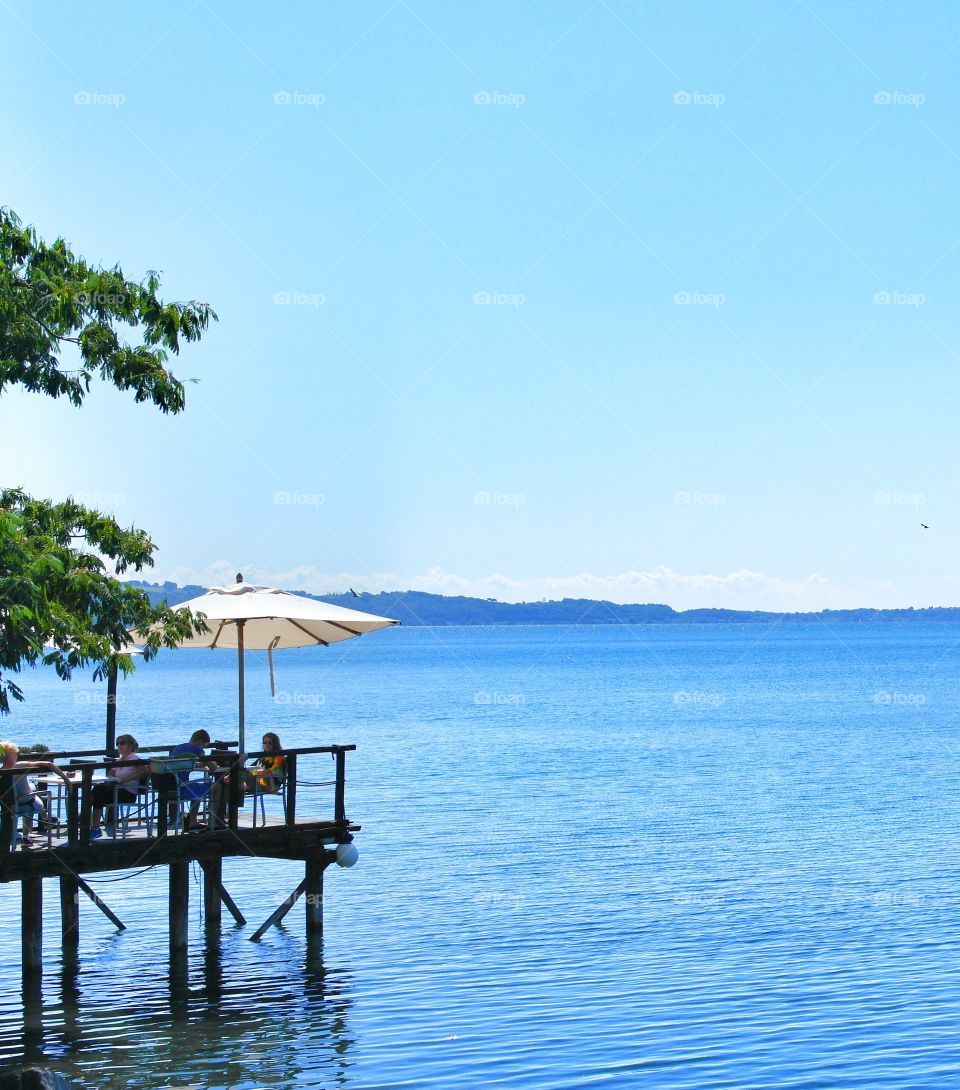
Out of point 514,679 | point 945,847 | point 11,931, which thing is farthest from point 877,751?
point 514,679

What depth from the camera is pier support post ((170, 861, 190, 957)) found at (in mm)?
18953

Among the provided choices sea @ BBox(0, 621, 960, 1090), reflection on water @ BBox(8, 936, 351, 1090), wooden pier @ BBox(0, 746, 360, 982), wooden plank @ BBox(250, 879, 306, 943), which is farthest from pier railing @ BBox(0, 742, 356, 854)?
reflection on water @ BBox(8, 936, 351, 1090)

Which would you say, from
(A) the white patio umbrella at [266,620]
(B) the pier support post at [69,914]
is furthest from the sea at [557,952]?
(A) the white patio umbrella at [266,620]

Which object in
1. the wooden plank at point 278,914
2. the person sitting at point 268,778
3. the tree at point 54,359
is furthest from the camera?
the wooden plank at point 278,914

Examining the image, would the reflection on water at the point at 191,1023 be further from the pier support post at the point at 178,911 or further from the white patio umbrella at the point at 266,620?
the white patio umbrella at the point at 266,620

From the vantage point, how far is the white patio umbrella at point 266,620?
18.6 metres

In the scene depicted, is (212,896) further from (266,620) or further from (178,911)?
(266,620)

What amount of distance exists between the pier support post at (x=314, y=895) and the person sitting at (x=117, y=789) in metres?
3.11

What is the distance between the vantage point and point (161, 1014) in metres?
17.2

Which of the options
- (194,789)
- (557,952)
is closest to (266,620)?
(194,789)

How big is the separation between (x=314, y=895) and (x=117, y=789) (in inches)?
173

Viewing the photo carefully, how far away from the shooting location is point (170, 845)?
17.0 m

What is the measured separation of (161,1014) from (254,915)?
6555 mm

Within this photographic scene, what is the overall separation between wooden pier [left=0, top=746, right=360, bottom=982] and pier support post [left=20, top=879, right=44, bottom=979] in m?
0.01
